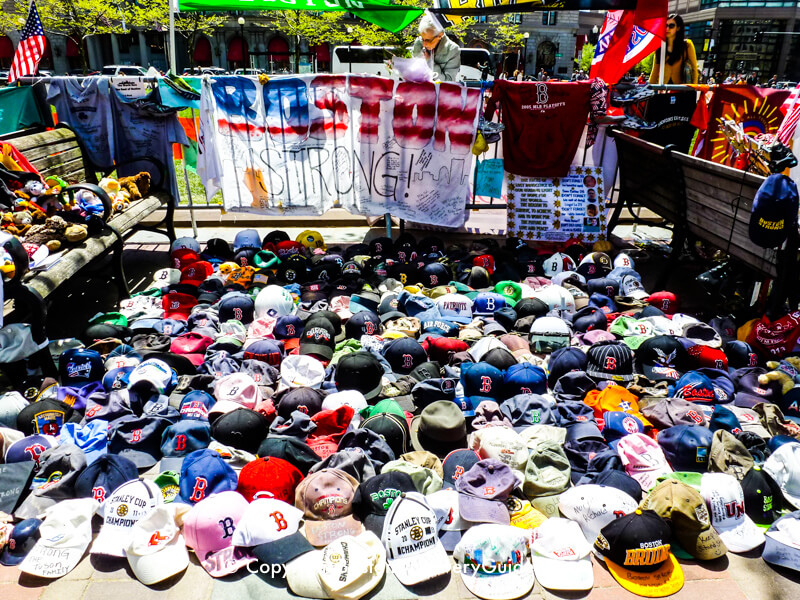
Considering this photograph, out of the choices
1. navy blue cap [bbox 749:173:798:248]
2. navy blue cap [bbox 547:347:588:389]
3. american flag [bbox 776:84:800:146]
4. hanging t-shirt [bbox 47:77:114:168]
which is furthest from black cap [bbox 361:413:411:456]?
hanging t-shirt [bbox 47:77:114:168]

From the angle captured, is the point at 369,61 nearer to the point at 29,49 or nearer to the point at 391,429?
the point at 29,49

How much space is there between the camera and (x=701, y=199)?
593 centimetres

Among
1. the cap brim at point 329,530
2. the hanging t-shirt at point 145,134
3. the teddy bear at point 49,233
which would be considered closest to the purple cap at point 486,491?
the cap brim at point 329,530

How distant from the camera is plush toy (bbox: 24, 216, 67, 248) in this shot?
497cm

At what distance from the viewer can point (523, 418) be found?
4051mm

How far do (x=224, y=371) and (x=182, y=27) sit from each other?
3290 centimetres

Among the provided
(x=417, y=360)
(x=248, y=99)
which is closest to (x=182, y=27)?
(x=248, y=99)

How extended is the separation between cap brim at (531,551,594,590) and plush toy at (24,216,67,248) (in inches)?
183

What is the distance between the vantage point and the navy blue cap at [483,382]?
4.30m

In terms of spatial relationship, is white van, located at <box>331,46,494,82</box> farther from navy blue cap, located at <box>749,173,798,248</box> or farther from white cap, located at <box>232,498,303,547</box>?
white cap, located at <box>232,498,303,547</box>

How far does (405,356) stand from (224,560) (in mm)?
2116

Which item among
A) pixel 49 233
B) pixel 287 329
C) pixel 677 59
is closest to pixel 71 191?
pixel 49 233

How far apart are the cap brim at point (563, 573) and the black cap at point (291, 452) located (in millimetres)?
1400

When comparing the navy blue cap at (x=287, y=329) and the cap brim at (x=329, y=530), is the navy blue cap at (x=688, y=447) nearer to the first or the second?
the cap brim at (x=329, y=530)
